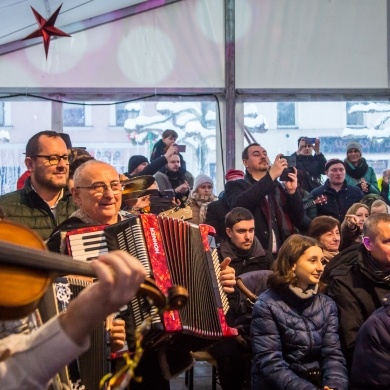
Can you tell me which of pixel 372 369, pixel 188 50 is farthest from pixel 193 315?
pixel 188 50

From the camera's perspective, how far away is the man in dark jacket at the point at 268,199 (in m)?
7.48

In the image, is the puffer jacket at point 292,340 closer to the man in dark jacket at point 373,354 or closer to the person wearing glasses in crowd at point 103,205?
the man in dark jacket at point 373,354

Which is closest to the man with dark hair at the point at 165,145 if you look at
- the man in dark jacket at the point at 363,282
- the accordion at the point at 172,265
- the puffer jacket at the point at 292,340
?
the man in dark jacket at the point at 363,282

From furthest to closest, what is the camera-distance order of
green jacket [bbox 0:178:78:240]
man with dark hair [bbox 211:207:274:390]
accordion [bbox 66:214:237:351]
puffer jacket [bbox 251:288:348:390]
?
man with dark hair [bbox 211:207:274:390] < puffer jacket [bbox 251:288:348:390] < green jacket [bbox 0:178:78:240] < accordion [bbox 66:214:237:351]

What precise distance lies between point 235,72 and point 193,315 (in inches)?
304

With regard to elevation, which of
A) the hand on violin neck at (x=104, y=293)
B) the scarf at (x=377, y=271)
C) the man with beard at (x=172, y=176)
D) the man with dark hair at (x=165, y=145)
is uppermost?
the man with dark hair at (x=165, y=145)

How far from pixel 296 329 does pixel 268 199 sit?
227 centimetres

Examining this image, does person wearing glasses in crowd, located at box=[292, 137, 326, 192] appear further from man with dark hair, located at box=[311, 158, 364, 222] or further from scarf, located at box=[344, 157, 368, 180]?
man with dark hair, located at box=[311, 158, 364, 222]

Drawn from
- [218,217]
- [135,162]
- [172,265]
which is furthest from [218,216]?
[172,265]

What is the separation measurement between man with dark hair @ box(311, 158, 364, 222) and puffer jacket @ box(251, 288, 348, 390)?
10.8 feet

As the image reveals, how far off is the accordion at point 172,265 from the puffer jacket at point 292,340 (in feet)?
4.31

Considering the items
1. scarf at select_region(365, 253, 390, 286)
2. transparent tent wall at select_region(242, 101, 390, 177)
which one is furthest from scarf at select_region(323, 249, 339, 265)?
transparent tent wall at select_region(242, 101, 390, 177)

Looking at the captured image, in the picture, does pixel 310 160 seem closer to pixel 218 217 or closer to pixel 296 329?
pixel 218 217

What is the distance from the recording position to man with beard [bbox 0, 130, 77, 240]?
5078mm
